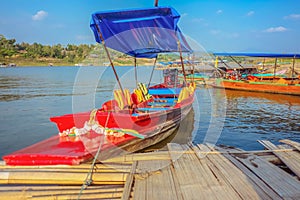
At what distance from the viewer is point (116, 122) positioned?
14.8 ft

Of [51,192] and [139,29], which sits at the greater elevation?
[139,29]

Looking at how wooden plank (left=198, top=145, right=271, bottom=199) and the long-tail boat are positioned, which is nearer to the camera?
wooden plank (left=198, top=145, right=271, bottom=199)

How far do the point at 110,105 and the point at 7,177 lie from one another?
2.78 meters

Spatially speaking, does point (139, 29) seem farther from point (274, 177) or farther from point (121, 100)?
point (274, 177)

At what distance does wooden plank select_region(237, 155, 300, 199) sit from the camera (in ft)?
8.39

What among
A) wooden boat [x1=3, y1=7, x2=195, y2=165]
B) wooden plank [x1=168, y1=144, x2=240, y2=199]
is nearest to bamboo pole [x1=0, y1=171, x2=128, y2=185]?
wooden boat [x1=3, y1=7, x2=195, y2=165]

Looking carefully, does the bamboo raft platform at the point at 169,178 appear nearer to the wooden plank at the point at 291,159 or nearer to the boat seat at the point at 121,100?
the wooden plank at the point at 291,159

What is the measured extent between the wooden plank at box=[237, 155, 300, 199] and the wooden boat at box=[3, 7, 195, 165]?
2.01 m

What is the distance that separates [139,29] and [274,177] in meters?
4.26

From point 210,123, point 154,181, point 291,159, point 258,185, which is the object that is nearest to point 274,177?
point 258,185

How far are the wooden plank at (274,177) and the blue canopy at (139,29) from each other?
318 cm

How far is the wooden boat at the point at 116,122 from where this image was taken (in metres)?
3.66

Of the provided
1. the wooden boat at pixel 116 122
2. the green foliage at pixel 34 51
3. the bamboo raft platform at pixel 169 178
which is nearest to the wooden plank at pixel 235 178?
the bamboo raft platform at pixel 169 178

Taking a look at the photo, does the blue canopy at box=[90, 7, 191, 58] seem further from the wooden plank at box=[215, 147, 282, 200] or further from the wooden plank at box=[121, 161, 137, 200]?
the wooden plank at box=[215, 147, 282, 200]
